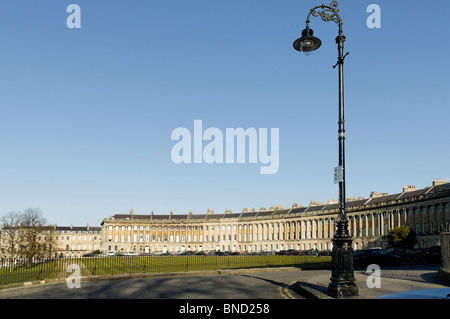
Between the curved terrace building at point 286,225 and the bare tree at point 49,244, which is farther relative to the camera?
the curved terrace building at point 286,225

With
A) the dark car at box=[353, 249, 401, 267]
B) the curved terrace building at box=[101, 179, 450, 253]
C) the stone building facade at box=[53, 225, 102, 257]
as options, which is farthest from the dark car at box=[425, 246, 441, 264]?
the stone building facade at box=[53, 225, 102, 257]

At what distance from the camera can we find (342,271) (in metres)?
12.4

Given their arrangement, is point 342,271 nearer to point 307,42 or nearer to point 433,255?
point 307,42

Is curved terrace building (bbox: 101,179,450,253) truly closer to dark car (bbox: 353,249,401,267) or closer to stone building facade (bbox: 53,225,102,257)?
stone building facade (bbox: 53,225,102,257)

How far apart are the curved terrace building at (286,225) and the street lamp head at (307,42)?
234 feet

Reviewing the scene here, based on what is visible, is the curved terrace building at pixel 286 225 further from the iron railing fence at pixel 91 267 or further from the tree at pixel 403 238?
the iron railing fence at pixel 91 267

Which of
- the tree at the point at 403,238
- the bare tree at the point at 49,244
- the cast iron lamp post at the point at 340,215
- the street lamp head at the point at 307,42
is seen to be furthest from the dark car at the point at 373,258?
the tree at the point at 403,238

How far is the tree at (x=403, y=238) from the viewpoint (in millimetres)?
84062

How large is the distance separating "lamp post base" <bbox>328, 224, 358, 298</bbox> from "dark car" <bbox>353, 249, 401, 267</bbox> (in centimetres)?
1898

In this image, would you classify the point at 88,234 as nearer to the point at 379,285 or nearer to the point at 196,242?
the point at 196,242

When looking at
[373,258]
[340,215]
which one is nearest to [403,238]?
[373,258]

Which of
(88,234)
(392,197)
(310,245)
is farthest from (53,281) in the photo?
(88,234)

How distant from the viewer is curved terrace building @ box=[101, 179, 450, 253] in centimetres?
9288
